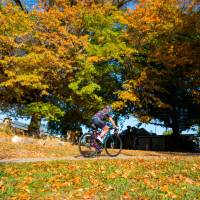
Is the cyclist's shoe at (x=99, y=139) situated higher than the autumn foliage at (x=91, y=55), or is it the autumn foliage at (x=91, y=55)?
the autumn foliage at (x=91, y=55)

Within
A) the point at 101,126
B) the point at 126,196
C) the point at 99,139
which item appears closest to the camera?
the point at 126,196

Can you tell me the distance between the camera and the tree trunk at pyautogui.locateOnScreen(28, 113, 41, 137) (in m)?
28.5

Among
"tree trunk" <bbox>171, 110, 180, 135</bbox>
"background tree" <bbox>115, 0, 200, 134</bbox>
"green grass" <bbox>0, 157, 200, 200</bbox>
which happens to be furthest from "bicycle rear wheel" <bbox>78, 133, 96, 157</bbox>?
"tree trunk" <bbox>171, 110, 180, 135</bbox>

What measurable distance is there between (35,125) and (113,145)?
12.0m

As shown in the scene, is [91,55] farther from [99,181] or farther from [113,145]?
[99,181]

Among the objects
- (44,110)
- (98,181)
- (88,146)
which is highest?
(44,110)

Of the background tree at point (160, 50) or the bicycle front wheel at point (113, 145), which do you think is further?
the background tree at point (160, 50)

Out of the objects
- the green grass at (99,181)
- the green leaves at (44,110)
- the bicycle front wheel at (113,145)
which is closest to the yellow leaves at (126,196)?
the green grass at (99,181)

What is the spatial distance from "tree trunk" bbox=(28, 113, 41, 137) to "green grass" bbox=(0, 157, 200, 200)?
49.9 feet

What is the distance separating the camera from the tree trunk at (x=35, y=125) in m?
28.5

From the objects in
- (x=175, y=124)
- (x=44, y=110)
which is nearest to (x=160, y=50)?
(x=44, y=110)

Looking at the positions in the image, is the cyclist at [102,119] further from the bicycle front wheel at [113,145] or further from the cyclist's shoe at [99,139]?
the bicycle front wheel at [113,145]

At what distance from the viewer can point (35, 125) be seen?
2931 cm

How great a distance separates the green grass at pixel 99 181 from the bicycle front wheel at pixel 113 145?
12.7 ft
